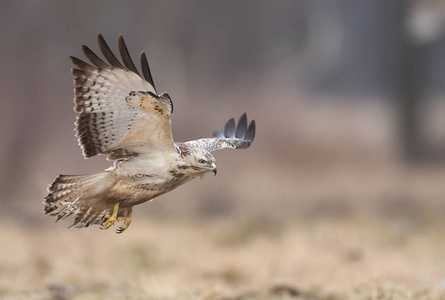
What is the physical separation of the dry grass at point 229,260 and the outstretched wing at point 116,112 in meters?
2.85

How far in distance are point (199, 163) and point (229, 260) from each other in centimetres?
431

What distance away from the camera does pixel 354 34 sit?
740 cm

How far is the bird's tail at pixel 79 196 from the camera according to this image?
2779mm

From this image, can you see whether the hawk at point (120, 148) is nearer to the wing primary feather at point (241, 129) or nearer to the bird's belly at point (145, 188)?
the bird's belly at point (145, 188)

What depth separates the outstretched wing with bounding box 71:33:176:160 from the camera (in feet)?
8.95

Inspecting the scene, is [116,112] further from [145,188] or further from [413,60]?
[413,60]

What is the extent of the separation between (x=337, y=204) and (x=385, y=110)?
1.25 meters

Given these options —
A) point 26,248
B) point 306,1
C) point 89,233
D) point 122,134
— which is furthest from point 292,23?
point 122,134

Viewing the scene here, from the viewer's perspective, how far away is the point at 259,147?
23.8 feet

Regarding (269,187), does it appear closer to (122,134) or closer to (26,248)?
(26,248)

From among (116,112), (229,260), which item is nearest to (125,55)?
(116,112)

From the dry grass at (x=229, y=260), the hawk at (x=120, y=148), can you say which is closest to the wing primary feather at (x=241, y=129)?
the hawk at (x=120, y=148)

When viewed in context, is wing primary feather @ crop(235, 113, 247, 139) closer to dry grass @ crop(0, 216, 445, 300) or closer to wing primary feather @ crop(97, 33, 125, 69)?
wing primary feather @ crop(97, 33, 125, 69)

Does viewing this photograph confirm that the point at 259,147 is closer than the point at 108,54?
No
